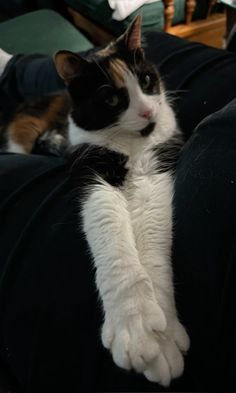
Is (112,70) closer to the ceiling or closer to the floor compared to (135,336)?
closer to the ceiling

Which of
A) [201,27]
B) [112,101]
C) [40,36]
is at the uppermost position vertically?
[112,101]

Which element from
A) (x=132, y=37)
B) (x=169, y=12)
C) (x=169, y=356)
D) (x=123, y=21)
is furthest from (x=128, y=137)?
(x=169, y=12)

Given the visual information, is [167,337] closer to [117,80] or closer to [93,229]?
[93,229]

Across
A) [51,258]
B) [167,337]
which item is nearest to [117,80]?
[51,258]

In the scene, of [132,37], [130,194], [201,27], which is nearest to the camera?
[130,194]

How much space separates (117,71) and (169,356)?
63 cm

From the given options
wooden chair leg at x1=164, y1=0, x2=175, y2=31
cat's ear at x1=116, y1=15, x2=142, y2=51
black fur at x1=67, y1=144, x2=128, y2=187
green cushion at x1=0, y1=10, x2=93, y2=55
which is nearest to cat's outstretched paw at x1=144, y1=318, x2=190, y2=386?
black fur at x1=67, y1=144, x2=128, y2=187

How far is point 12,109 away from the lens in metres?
1.26

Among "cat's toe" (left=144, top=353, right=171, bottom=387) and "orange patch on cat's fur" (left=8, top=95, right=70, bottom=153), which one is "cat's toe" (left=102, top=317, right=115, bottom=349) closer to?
"cat's toe" (left=144, top=353, right=171, bottom=387)

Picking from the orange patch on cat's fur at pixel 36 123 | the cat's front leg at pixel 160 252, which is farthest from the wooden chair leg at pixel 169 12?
the cat's front leg at pixel 160 252

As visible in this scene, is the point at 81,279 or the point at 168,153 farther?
the point at 168,153

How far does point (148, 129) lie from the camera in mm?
884

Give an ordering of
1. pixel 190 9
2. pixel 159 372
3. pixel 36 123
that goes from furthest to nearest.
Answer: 1. pixel 190 9
2. pixel 36 123
3. pixel 159 372

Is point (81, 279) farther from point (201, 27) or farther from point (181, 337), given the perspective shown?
point (201, 27)
